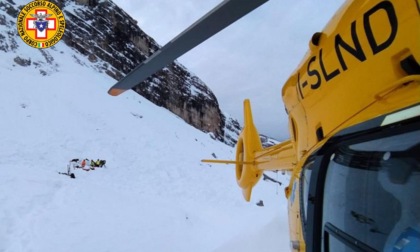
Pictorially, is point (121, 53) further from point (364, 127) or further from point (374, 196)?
point (374, 196)

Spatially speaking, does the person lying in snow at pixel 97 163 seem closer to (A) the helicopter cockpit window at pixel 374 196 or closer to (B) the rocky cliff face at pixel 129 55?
(A) the helicopter cockpit window at pixel 374 196

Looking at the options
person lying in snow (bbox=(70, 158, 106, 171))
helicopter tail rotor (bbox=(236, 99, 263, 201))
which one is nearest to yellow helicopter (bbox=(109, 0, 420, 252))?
helicopter tail rotor (bbox=(236, 99, 263, 201))

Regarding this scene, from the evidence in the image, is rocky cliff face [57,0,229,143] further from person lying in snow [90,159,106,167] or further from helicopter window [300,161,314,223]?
helicopter window [300,161,314,223]

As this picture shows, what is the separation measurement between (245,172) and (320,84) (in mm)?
4261

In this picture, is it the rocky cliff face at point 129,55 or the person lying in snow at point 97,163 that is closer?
the person lying in snow at point 97,163

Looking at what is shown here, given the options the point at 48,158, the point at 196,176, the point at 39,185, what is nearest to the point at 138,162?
the point at 196,176

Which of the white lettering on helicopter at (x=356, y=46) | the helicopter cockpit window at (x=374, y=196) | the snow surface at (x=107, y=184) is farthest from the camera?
the snow surface at (x=107, y=184)

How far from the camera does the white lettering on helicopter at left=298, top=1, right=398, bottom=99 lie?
1.39 meters

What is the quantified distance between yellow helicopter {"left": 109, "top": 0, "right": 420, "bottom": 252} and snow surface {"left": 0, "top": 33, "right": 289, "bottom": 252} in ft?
15.3

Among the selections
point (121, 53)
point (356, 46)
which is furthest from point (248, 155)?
point (121, 53)

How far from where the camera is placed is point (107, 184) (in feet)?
37.3

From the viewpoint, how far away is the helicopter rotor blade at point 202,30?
2.27 metres

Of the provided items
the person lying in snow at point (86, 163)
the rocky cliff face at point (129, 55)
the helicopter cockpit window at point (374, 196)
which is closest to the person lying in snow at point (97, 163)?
the person lying in snow at point (86, 163)

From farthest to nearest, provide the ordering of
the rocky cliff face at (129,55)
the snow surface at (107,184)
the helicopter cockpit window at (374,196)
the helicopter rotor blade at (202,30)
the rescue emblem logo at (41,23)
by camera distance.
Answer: the rocky cliff face at (129,55), the rescue emblem logo at (41,23), the snow surface at (107,184), the helicopter rotor blade at (202,30), the helicopter cockpit window at (374,196)
